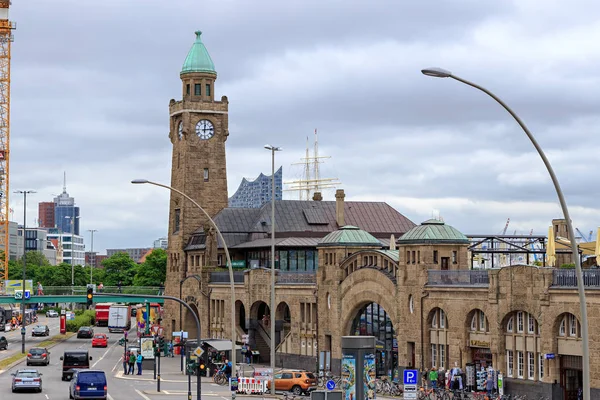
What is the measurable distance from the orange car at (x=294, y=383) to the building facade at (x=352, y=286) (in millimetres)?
3009

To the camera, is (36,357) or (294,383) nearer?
(294,383)

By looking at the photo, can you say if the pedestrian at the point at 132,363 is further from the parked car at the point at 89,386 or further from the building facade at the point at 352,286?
the parked car at the point at 89,386

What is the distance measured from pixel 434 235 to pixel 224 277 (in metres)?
34.2

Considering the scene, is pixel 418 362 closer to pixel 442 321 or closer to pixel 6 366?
pixel 442 321

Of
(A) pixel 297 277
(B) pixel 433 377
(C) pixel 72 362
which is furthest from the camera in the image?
(A) pixel 297 277

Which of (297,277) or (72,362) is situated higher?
(297,277)

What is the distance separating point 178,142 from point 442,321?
156ft

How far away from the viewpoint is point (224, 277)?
3738 inches

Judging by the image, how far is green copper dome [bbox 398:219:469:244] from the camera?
63531 mm

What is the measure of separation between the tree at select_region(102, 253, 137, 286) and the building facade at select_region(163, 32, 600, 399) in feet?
281

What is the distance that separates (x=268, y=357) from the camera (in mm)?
89312

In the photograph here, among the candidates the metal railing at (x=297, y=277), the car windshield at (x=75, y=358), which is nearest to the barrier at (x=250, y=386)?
the car windshield at (x=75, y=358)

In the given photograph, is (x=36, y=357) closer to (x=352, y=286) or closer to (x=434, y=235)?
(x=352, y=286)

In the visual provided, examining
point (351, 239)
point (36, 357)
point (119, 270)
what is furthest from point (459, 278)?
point (119, 270)
